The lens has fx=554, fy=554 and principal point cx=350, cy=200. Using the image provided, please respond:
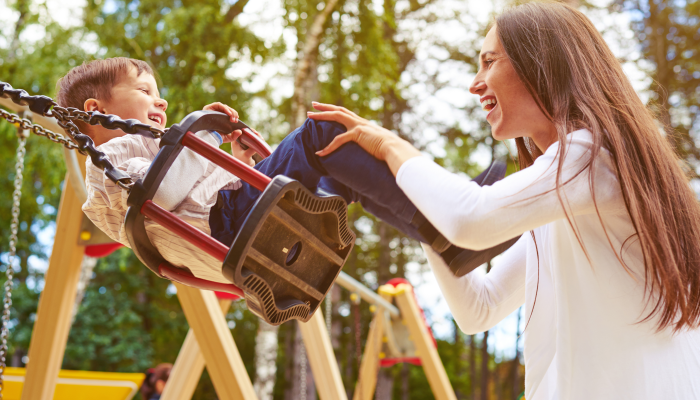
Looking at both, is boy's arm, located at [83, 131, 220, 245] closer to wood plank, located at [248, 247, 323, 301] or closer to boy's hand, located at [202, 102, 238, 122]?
boy's hand, located at [202, 102, 238, 122]

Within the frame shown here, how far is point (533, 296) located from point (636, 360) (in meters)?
0.26

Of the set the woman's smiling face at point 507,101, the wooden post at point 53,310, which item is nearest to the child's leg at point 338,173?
the woman's smiling face at point 507,101

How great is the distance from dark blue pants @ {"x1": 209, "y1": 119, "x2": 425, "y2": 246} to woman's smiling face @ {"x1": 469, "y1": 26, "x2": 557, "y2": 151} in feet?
0.91

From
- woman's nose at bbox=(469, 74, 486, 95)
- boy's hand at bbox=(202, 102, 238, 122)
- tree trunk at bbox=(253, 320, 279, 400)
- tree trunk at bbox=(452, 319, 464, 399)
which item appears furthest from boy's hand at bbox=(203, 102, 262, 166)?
tree trunk at bbox=(452, 319, 464, 399)

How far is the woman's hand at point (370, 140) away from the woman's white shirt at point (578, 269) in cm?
5

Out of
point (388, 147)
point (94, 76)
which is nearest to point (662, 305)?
point (388, 147)

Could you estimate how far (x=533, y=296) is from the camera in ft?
3.99

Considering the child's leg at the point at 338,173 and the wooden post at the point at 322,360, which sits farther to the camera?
the wooden post at the point at 322,360

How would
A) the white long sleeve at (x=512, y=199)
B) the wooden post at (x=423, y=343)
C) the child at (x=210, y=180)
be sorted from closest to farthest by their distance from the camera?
the white long sleeve at (x=512, y=199) < the child at (x=210, y=180) < the wooden post at (x=423, y=343)

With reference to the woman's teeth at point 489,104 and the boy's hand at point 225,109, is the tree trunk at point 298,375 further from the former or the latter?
the woman's teeth at point 489,104

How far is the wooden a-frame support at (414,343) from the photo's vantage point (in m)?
4.80

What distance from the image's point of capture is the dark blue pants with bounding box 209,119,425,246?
46.7 inches

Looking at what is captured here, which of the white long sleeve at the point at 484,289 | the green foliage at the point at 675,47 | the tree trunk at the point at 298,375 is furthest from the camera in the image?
the green foliage at the point at 675,47

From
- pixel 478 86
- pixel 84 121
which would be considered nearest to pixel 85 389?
pixel 84 121
